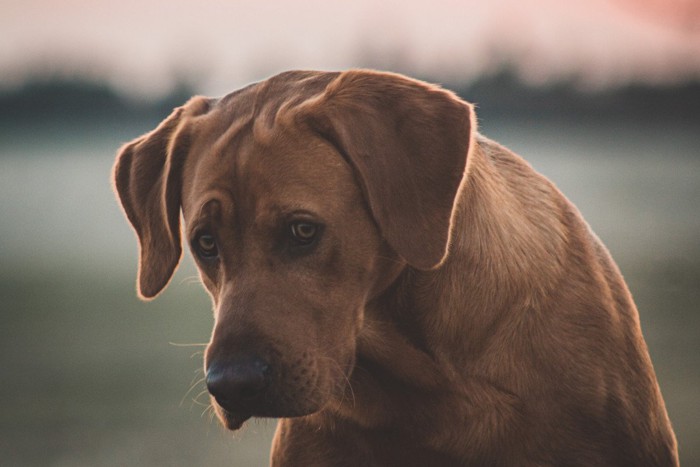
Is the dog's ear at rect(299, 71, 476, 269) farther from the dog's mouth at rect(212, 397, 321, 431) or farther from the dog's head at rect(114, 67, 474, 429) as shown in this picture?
the dog's mouth at rect(212, 397, 321, 431)

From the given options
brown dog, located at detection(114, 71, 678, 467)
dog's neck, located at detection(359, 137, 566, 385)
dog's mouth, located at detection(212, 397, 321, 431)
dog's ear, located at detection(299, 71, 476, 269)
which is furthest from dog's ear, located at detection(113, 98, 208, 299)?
dog's neck, located at detection(359, 137, 566, 385)

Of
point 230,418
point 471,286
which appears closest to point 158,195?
point 230,418

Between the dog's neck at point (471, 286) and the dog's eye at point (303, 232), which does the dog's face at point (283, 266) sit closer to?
the dog's eye at point (303, 232)

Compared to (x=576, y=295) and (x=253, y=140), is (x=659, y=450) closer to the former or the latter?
(x=576, y=295)

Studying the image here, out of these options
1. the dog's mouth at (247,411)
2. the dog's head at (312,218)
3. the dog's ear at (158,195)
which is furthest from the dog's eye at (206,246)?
the dog's mouth at (247,411)

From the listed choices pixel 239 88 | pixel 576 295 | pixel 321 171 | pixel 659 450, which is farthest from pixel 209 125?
pixel 659 450

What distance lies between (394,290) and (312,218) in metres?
0.43

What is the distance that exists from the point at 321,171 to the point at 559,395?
3.52ft

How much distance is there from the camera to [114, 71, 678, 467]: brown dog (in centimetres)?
323

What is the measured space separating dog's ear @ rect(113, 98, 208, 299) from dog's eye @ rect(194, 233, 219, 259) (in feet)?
1.00

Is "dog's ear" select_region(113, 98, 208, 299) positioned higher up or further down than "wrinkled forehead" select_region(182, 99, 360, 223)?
further down

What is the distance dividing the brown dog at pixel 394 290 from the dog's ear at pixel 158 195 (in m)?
0.02

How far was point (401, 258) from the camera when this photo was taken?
338 centimetres

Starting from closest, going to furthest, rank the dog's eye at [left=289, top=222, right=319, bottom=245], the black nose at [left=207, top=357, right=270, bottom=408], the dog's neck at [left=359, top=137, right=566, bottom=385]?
1. the black nose at [left=207, top=357, right=270, bottom=408]
2. the dog's eye at [left=289, top=222, right=319, bottom=245]
3. the dog's neck at [left=359, top=137, right=566, bottom=385]
